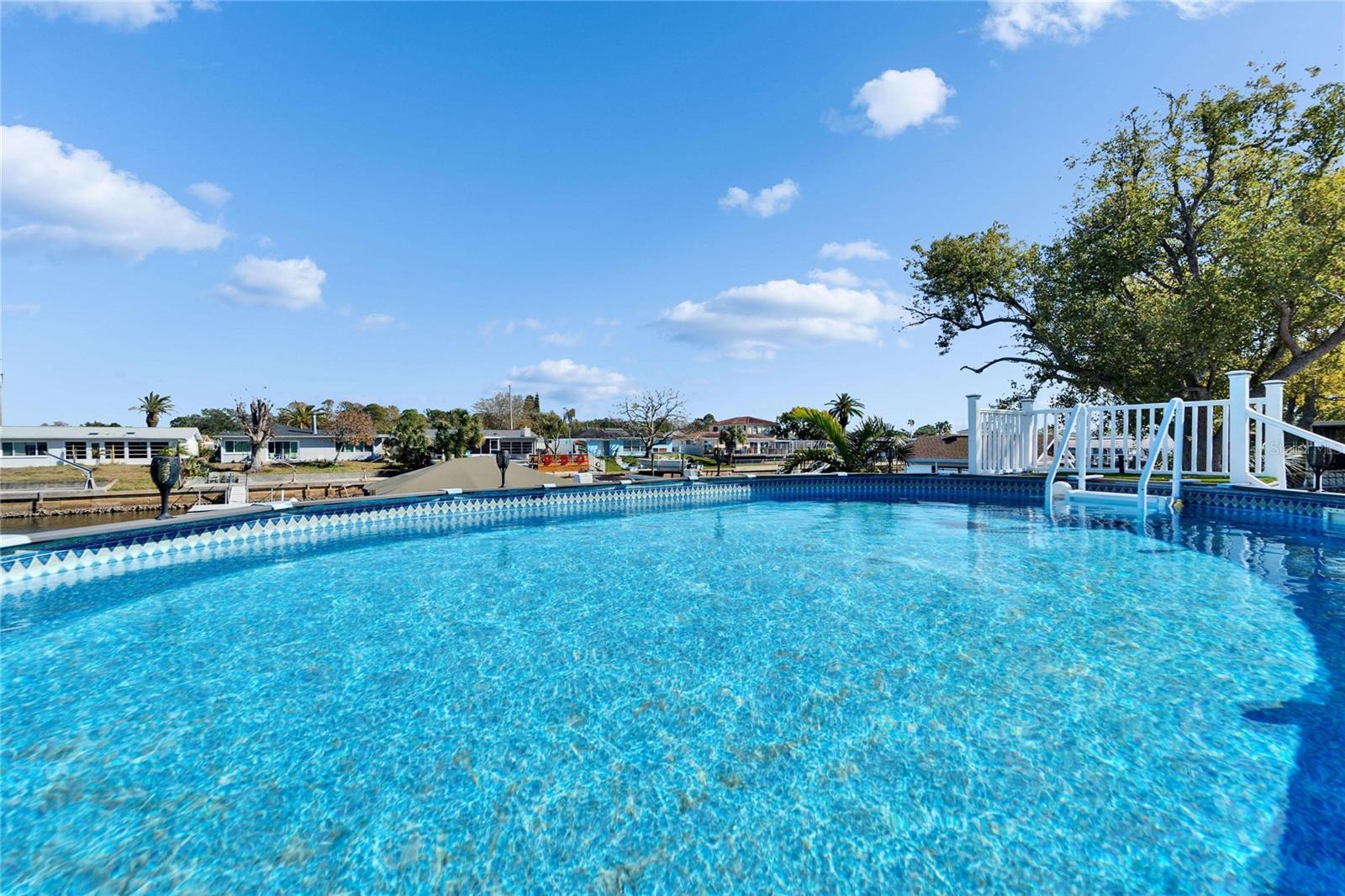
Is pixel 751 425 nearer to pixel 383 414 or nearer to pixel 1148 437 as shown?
pixel 383 414

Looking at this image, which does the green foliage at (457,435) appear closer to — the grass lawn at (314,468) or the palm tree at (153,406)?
the grass lawn at (314,468)

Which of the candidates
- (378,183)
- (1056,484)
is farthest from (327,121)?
(1056,484)

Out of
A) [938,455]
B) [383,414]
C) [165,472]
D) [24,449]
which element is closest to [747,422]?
[938,455]

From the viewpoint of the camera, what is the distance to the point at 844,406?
40.6 metres

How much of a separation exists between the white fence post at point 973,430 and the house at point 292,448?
42.3 metres

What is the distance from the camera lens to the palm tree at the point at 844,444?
640 inches

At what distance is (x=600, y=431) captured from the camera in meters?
62.6

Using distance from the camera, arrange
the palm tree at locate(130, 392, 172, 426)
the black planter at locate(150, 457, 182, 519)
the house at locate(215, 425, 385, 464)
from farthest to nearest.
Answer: the palm tree at locate(130, 392, 172, 426) → the house at locate(215, 425, 385, 464) → the black planter at locate(150, 457, 182, 519)

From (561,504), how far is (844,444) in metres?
9.05

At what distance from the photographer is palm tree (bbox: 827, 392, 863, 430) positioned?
40438 mm

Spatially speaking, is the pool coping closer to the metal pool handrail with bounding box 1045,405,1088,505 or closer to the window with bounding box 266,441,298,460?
the metal pool handrail with bounding box 1045,405,1088,505

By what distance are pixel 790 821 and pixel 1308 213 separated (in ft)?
57.0

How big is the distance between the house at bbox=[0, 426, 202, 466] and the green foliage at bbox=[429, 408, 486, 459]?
1353cm

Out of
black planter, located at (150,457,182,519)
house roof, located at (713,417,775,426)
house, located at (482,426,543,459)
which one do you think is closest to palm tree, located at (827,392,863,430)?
house, located at (482,426,543,459)
